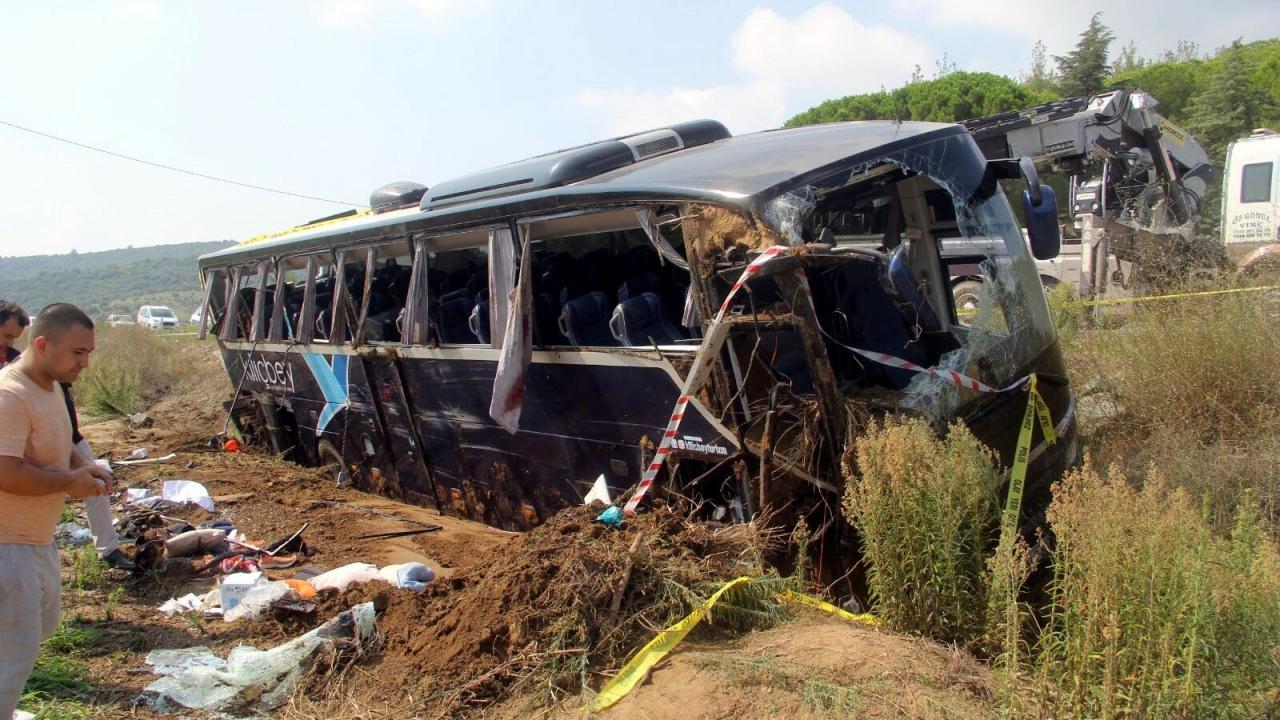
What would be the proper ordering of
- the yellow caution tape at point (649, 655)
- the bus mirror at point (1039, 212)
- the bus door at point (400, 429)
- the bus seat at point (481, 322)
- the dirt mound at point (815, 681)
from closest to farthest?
the dirt mound at point (815, 681) < the yellow caution tape at point (649, 655) < the bus mirror at point (1039, 212) < the bus seat at point (481, 322) < the bus door at point (400, 429)

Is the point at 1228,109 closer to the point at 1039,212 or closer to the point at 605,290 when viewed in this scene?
the point at 1039,212

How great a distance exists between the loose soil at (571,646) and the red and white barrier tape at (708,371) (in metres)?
0.34

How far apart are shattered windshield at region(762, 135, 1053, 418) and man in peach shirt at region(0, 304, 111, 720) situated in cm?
330

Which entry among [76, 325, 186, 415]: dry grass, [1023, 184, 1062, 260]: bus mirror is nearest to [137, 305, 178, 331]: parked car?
[76, 325, 186, 415]: dry grass

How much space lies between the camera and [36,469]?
3758 millimetres

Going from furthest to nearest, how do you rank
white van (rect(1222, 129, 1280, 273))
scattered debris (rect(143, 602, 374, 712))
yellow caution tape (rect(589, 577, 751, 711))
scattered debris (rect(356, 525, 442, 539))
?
white van (rect(1222, 129, 1280, 273)) → scattered debris (rect(356, 525, 442, 539)) → scattered debris (rect(143, 602, 374, 712)) → yellow caution tape (rect(589, 577, 751, 711))

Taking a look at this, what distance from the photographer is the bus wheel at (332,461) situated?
9148mm

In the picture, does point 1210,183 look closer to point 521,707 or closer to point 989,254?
point 989,254

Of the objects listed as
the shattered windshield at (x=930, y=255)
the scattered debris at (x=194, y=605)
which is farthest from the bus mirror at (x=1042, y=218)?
the scattered debris at (x=194, y=605)

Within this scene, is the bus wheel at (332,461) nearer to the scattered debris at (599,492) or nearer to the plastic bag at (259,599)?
the plastic bag at (259,599)

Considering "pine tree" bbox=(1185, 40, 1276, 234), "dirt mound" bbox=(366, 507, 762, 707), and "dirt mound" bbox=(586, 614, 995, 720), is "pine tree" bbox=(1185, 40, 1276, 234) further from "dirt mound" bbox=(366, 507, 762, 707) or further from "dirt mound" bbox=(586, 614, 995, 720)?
"dirt mound" bbox=(586, 614, 995, 720)

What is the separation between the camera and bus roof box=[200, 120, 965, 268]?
174 inches

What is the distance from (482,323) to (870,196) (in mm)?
2768

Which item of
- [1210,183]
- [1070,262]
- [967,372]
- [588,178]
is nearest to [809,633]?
[967,372]
